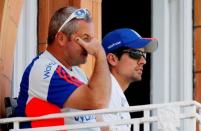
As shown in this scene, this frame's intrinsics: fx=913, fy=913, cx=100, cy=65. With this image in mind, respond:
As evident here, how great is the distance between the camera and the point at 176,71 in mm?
8320

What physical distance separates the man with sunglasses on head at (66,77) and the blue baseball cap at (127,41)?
1.44ft

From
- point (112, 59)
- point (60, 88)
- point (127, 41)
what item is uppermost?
point (127, 41)

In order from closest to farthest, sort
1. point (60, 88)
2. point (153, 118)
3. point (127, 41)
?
point (153, 118)
point (60, 88)
point (127, 41)

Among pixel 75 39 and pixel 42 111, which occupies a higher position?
pixel 75 39

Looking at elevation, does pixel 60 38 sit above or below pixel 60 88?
above

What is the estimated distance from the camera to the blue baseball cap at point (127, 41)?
5.75 meters

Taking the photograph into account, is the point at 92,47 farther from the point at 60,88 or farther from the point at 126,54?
the point at 126,54

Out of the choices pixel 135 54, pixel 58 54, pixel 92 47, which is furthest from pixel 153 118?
pixel 135 54

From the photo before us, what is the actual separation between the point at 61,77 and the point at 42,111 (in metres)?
0.22

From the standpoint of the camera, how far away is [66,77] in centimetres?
514

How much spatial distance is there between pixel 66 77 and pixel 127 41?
758 mm

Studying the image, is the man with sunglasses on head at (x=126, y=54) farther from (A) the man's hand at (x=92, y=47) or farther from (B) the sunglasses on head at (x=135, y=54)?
(A) the man's hand at (x=92, y=47)

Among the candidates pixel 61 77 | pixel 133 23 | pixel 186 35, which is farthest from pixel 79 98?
pixel 133 23

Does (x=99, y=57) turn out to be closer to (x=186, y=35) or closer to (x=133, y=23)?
(x=186, y=35)
